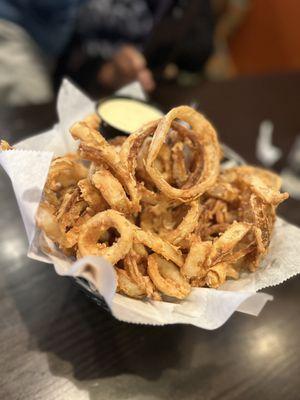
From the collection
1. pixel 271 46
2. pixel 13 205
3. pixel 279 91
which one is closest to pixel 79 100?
pixel 13 205

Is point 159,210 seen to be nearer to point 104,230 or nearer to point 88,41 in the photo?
point 104,230

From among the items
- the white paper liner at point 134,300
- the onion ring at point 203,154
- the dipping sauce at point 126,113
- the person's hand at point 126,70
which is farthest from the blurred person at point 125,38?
the white paper liner at point 134,300

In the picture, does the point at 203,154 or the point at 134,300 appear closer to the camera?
the point at 134,300

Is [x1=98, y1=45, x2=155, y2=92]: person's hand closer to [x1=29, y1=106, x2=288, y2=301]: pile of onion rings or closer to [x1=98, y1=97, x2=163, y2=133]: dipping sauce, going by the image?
[x1=98, y1=97, x2=163, y2=133]: dipping sauce

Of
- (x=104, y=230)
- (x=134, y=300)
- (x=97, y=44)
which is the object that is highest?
(x=104, y=230)

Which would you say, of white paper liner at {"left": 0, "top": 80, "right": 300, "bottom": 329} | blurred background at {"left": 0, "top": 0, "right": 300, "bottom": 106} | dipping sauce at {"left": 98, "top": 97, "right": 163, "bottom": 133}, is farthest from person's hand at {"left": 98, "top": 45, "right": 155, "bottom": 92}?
white paper liner at {"left": 0, "top": 80, "right": 300, "bottom": 329}

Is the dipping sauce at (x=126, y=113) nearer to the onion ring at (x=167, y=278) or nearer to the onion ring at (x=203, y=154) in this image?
the onion ring at (x=203, y=154)

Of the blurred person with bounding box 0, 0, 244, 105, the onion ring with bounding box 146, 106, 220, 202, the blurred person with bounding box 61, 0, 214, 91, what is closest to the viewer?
the onion ring with bounding box 146, 106, 220, 202

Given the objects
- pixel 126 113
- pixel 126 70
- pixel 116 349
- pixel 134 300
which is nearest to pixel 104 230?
pixel 134 300
